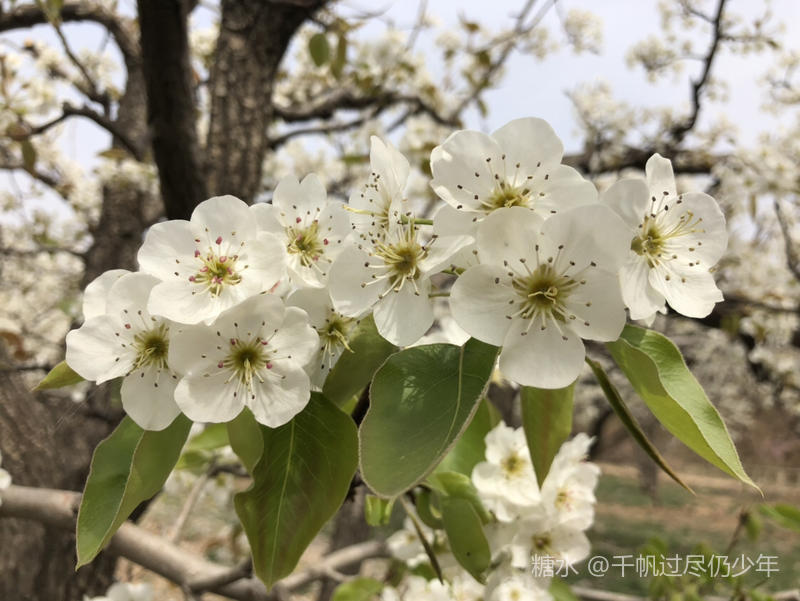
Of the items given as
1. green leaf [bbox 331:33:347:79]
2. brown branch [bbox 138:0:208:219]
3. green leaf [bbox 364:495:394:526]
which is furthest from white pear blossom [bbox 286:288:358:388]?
green leaf [bbox 331:33:347:79]

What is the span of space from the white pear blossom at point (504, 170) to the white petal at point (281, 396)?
0.61ft

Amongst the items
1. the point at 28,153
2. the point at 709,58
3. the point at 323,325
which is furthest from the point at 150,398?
the point at 709,58

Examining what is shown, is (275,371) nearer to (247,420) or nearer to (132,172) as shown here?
(247,420)

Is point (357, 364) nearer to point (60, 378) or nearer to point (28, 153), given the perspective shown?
point (60, 378)

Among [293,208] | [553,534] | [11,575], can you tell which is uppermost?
[293,208]

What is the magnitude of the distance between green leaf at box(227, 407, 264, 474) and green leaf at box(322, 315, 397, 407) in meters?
0.06

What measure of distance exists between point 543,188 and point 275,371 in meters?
0.26

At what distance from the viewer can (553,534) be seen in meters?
0.87

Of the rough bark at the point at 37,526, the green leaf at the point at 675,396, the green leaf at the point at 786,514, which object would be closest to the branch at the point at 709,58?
the green leaf at the point at 786,514

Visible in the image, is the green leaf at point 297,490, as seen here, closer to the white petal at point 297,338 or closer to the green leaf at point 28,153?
the white petal at point 297,338

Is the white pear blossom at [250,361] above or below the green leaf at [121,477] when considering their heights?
above

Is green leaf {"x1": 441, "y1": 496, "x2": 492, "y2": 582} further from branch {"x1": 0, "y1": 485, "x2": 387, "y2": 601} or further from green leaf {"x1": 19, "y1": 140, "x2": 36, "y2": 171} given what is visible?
green leaf {"x1": 19, "y1": 140, "x2": 36, "y2": 171}

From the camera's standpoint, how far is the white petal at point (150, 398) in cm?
48

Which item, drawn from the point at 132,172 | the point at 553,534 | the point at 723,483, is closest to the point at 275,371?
the point at 553,534
